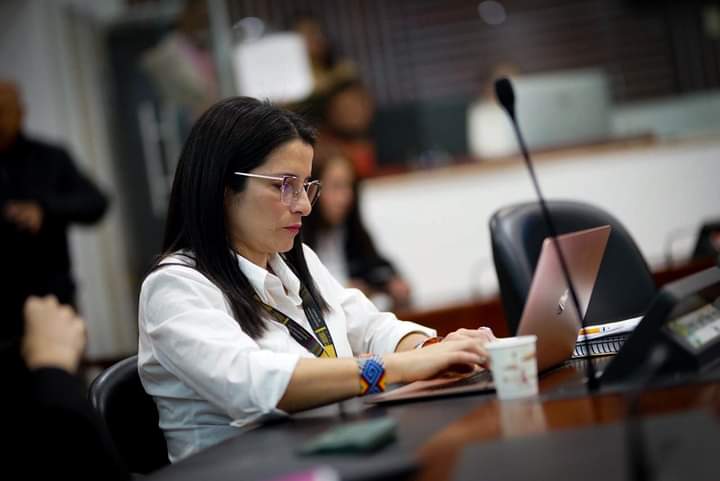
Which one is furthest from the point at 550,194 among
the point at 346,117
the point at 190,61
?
the point at 190,61

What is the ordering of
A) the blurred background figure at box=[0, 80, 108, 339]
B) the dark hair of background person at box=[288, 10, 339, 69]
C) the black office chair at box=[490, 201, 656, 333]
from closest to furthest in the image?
1. the black office chair at box=[490, 201, 656, 333]
2. the blurred background figure at box=[0, 80, 108, 339]
3. the dark hair of background person at box=[288, 10, 339, 69]

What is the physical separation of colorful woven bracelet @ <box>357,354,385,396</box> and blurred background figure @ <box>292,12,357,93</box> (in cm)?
412

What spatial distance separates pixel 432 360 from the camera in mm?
1576

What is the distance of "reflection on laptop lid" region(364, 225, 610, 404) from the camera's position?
1.49m

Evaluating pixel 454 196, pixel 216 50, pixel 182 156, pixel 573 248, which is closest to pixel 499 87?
pixel 573 248

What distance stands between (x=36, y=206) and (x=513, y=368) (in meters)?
2.64

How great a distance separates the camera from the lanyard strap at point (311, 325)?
5.82ft

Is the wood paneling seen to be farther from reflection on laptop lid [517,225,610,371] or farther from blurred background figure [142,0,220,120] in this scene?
reflection on laptop lid [517,225,610,371]

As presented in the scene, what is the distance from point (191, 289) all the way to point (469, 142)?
14.9 ft

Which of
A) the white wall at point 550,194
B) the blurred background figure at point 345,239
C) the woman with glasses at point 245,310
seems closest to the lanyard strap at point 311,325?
the woman with glasses at point 245,310

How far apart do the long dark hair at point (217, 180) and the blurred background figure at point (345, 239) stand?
2023 millimetres

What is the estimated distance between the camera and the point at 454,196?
5148 mm

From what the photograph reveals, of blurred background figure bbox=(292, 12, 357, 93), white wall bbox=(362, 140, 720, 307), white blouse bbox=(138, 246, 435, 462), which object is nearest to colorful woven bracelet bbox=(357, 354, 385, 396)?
white blouse bbox=(138, 246, 435, 462)

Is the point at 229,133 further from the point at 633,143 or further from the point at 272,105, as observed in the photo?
the point at 633,143
